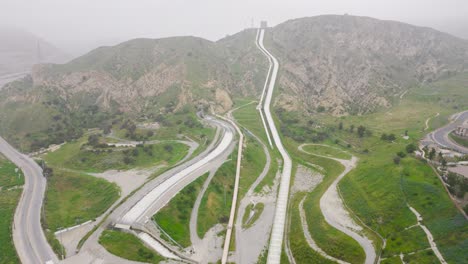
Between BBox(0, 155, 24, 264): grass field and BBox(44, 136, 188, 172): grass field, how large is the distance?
33.4 feet

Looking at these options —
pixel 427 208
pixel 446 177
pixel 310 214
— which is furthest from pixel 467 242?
pixel 310 214

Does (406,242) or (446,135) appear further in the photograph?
(446,135)

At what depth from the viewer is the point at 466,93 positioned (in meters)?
150

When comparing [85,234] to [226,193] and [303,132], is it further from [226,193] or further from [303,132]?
[303,132]

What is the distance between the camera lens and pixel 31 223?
6272 centimetres

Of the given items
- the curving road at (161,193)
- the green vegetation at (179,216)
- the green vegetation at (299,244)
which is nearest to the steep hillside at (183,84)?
the curving road at (161,193)

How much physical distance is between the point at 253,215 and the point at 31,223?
46.0m

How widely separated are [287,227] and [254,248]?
10.7 meters

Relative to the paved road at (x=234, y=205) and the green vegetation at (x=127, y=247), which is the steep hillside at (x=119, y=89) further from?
the green vegetation at (x=127, y=247)

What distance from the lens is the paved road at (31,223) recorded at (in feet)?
174

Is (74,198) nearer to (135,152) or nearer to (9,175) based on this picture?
(135,152)

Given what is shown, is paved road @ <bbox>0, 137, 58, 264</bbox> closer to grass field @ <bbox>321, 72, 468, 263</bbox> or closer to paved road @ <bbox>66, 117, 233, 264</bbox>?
paved road @ <bbox>66, 117, 233, 264</bbox>

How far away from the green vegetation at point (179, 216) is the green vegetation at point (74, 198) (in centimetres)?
1365

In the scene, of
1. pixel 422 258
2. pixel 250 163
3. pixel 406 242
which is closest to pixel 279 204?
pixel 250 163
